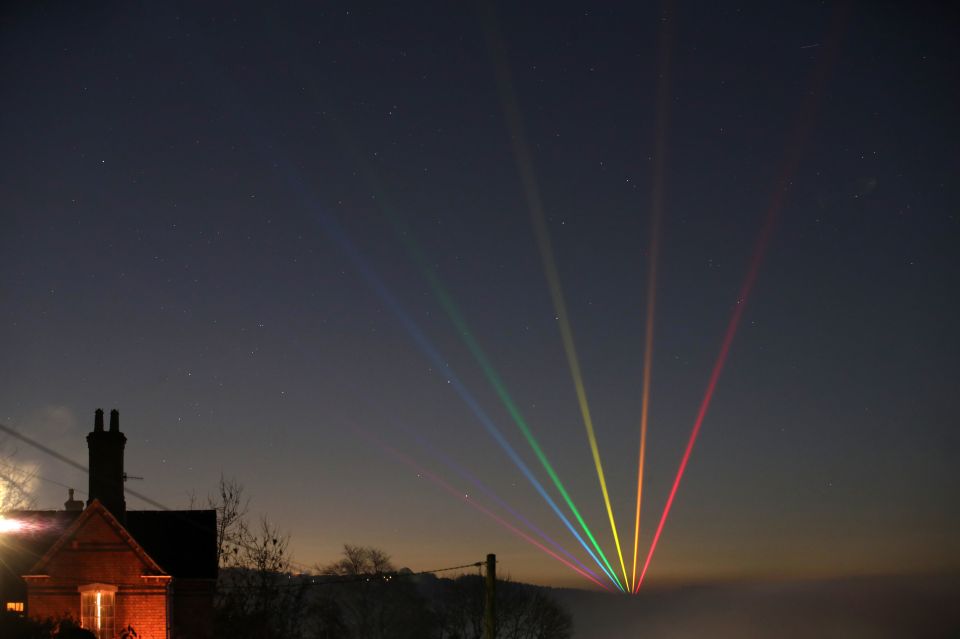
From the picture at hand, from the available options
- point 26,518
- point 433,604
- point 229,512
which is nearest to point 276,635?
point 229,512

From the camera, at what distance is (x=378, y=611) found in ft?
310

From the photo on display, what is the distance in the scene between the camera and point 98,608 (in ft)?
121

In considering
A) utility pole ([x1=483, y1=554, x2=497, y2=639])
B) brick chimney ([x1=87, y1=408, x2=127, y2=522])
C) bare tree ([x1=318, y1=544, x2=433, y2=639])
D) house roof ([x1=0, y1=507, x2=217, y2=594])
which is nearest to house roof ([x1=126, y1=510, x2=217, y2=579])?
house roof ([x1=0, y1=507, x2=217, y2=594])

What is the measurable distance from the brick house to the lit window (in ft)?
0.12

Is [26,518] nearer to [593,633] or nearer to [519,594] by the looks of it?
[519,594]

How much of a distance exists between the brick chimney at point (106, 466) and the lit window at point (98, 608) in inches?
115

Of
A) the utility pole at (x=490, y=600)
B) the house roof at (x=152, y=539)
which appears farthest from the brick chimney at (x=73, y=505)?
the utility pole at (x=490, y=600)

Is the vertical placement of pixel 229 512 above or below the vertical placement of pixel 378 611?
above

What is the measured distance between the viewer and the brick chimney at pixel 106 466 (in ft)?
126

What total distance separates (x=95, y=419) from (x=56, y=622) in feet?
27.9

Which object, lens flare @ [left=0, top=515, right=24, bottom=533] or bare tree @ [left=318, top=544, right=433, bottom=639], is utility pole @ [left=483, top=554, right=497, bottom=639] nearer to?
lens flare @ [left=0, top=515, right=24, bottom=533]

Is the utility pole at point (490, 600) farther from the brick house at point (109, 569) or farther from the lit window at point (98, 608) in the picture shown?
the lit window at point (98, 608)

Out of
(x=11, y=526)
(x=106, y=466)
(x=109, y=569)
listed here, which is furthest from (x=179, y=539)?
(x=11, y=526)

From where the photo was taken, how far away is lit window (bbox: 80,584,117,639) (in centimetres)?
3688
